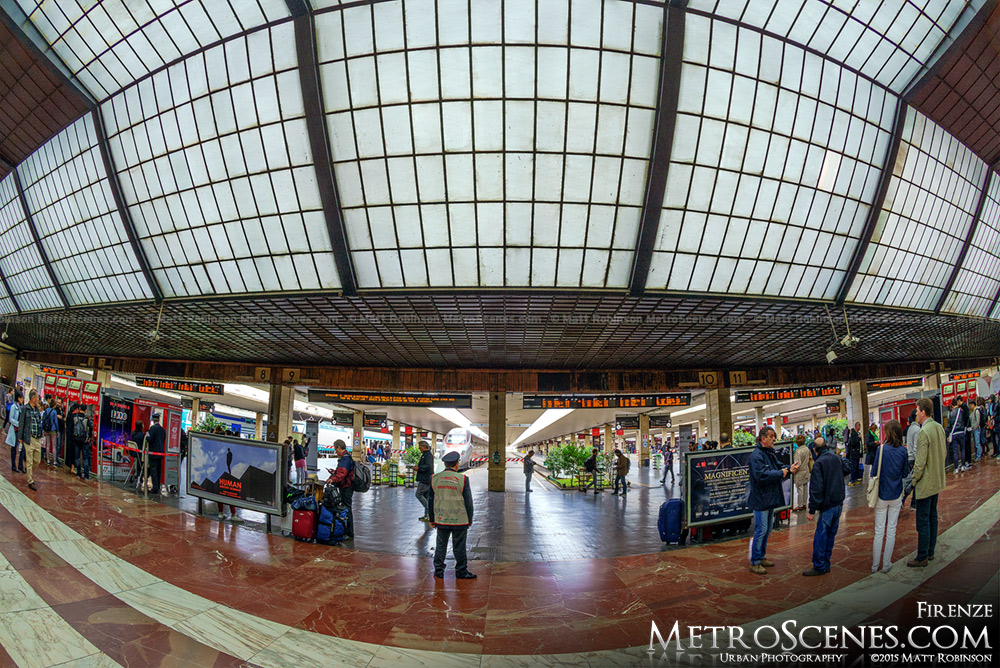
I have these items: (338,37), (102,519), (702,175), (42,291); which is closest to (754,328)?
(702,175)

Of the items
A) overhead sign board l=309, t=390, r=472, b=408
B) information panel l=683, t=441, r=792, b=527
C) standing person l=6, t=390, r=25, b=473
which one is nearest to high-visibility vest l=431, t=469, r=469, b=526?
information panel l=683, t=441, r=792, b=527

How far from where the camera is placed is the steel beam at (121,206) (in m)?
12.2

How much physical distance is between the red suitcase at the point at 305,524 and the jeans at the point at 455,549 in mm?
3080

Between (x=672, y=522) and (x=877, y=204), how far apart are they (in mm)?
10502

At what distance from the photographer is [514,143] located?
10.4 m

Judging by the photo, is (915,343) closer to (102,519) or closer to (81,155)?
(102,519)

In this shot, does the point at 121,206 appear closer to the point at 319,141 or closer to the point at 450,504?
the point at 319,141

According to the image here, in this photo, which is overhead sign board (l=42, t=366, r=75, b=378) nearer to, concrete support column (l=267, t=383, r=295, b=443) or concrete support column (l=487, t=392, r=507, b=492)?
concrete support column (l=267, t=383, r=295, b=443)

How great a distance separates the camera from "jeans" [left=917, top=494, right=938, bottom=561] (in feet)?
15.1

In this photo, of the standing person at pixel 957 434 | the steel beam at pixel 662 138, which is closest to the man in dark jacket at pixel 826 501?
the standing person at pixel 957 434

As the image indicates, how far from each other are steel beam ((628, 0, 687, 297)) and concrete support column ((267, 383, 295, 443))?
17.2 meters

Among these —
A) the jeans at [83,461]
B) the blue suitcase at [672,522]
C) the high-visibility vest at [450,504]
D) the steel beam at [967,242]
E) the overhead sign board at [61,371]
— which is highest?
the steel beam at [967,242]

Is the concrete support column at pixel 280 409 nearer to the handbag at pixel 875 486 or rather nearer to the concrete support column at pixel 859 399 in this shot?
the handbag at pixel 875 486

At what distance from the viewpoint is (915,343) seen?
1775 cm
